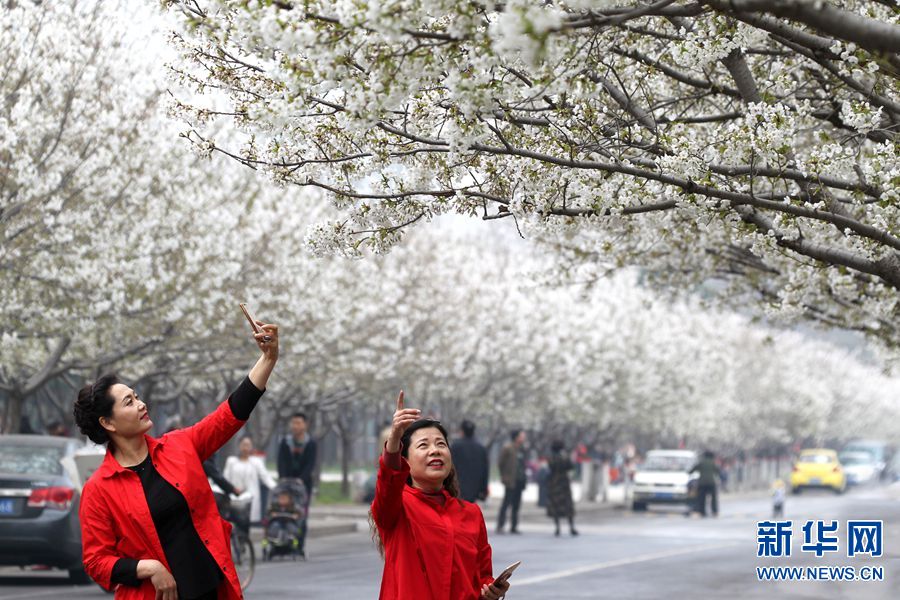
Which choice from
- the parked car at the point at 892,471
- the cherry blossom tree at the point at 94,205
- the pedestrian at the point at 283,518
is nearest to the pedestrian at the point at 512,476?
the cherry blossom tree at the point at 94,205

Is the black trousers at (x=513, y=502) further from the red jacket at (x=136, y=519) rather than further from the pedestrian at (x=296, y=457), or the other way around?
the red jacket at (x=136, y=519)

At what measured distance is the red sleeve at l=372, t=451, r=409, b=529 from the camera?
6.09m

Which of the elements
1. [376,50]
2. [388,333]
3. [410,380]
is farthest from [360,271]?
[376,50]

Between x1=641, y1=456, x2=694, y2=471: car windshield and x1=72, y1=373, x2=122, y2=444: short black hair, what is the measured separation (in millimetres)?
35389

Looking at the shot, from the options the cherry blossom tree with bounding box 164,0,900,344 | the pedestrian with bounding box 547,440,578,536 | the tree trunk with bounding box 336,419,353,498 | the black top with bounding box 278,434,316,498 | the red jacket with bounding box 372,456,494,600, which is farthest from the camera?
the tree trunk with bounding box 336,419,353,498

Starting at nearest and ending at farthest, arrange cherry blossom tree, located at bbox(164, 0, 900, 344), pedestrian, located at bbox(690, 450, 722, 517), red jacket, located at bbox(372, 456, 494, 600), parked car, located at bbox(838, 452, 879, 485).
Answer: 1. red jacket, located at bbox(372, 456, 494, 600)
2. cherry blossom tree, located at bbox(164, 0, 900, 344)
3. pedestrian, located at bbox(690, 450, 722, 517)
4. parked car, located at bbox(838, 452, 879, 485)

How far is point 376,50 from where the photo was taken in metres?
6.88

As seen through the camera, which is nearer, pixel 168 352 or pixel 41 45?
pixel 41 45

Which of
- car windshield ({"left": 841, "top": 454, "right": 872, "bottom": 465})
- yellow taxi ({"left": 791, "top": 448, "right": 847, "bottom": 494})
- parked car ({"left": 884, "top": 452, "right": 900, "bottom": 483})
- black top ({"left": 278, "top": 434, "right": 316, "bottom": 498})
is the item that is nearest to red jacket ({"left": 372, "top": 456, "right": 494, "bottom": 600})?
black top ({"left": 278, "top": 434, "right": 316, "bottom": 498})

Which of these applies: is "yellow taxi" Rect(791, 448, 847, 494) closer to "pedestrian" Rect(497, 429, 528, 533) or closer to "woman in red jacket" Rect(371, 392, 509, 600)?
"pedestrian" Rect(497, 429, 528, 533)

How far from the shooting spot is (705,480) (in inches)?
1451

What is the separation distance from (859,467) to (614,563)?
54015 millimetres

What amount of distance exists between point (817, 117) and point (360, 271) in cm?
2208

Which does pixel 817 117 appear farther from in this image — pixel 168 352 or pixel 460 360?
pixel 460 360
